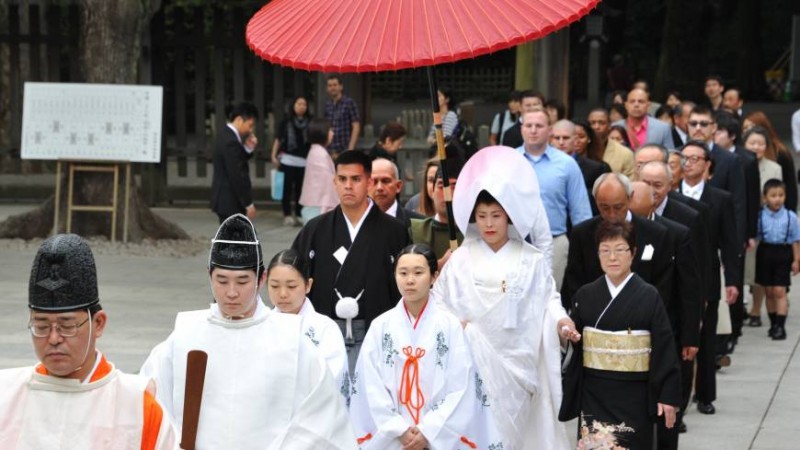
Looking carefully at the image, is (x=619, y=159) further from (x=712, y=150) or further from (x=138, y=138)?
(x=138, y=138)

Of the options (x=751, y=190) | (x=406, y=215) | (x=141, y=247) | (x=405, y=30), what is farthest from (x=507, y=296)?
(x=141, y=247)

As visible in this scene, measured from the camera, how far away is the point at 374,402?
6.12 m

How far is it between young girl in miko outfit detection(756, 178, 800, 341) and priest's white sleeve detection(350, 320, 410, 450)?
214 inches

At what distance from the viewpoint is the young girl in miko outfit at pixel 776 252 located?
10.9m

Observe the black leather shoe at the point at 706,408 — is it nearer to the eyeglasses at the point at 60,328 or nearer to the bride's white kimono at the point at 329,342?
the bride's white kimono at the point at 329,342

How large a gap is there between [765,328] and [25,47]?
1035cm

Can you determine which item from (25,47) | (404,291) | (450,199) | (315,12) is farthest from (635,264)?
(25,47)

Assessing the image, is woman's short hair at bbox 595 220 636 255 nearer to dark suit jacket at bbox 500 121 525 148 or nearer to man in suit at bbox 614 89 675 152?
dark suit jacket at bbox 500 121 525 148

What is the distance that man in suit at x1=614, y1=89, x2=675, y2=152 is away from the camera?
1193cm

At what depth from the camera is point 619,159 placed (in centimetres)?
1030

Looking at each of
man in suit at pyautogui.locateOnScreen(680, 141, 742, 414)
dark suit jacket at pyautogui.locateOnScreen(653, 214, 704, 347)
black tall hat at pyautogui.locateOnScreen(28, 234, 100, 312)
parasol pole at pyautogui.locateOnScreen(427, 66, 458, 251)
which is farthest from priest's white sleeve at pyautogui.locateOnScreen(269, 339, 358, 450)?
man in suit at pyautogui.locateOnScreen(680, 141, 742, 414)

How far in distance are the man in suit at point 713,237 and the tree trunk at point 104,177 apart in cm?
641

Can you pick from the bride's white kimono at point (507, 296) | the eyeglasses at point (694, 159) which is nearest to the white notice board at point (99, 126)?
the eyeglasses at point (694, 159)

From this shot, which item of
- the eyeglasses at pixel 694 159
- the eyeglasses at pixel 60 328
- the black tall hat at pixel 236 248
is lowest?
the eyeglasses at pixel 60 328
